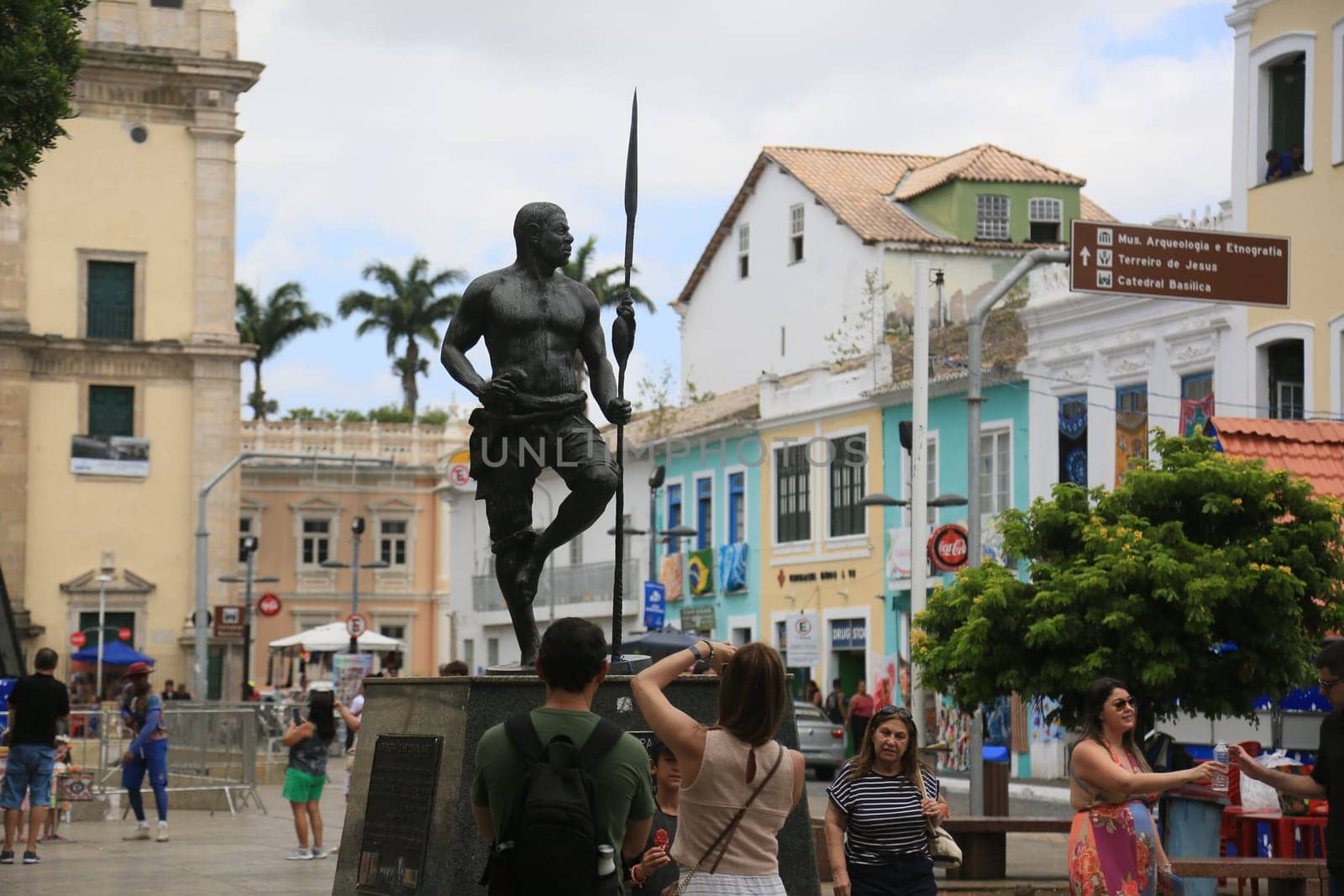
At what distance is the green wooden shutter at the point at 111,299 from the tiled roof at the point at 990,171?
18.5 metres

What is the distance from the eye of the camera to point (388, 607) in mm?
75750

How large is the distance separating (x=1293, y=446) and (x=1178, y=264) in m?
2.34

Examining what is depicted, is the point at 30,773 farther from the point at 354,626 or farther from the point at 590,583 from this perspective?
the point at 590,583

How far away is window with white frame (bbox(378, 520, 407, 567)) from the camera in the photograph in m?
76.6

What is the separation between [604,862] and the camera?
597 centimetres

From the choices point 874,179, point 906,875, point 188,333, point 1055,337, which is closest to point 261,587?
point 188,333

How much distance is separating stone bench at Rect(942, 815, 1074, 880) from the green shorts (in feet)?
17.0

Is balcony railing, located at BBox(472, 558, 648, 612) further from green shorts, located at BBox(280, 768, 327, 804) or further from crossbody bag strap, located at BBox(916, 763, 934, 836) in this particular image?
crossbody bag strap, located at BBox(916, 763, 934, 836)

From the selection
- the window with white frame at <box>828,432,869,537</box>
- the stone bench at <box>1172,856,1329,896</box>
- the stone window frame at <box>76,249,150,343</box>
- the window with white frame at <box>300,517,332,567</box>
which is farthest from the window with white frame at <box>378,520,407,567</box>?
the stone bench at <box>1172,856,1329,896</box>

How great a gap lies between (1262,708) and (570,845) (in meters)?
17.1

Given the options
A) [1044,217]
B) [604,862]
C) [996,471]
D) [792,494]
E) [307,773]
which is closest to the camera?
[604,862]

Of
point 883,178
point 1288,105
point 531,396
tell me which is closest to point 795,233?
point 883,178

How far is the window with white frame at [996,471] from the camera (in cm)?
3591

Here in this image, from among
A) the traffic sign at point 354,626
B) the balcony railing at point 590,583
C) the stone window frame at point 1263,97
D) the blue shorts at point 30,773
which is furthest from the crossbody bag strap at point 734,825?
the balcony railing at point 590,583
